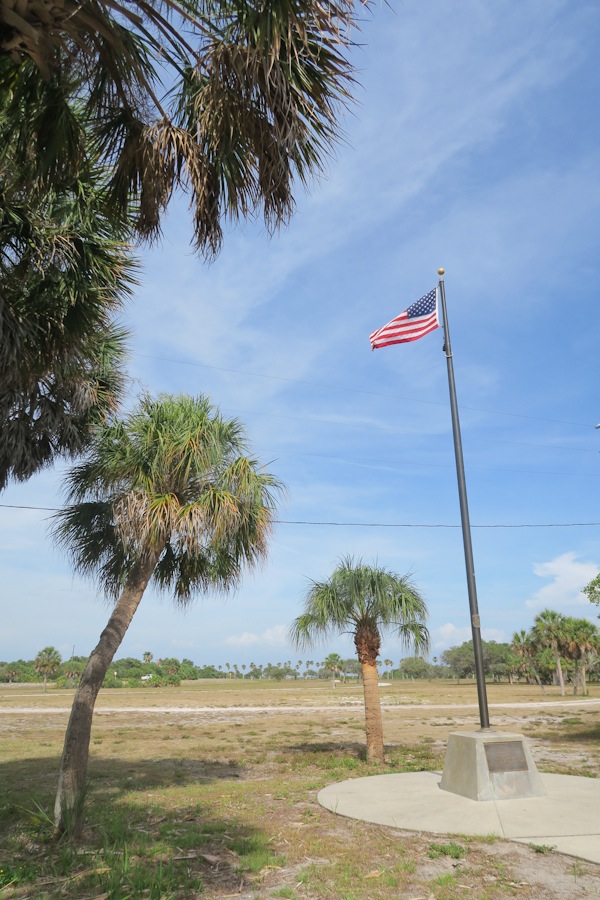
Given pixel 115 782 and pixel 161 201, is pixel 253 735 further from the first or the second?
pixel 161 201

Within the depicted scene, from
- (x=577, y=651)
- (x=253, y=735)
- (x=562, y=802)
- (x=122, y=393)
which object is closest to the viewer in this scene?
(x=562, y=802)

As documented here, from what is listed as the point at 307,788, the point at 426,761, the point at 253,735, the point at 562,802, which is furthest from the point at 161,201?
the point at 253,735

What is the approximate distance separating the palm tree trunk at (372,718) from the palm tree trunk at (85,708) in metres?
6.54

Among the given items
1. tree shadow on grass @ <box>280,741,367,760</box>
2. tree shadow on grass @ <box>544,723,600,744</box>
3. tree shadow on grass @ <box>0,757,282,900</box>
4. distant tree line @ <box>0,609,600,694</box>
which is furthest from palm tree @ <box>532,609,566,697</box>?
tree shadow on grass @ <box>0,757,282,900</box>

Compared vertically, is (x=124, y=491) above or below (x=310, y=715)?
above

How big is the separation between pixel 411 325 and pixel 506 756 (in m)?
7.61

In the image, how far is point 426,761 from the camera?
1450 centimetres

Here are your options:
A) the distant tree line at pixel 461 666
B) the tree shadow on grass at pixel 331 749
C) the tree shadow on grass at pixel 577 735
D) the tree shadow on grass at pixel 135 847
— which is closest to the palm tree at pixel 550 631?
the distant tree line at pixel 461 666

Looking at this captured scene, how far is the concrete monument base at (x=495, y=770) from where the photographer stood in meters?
9.04

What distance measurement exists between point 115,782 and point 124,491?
5.96 meters

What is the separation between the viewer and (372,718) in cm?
1452

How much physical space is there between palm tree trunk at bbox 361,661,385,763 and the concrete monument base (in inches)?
192

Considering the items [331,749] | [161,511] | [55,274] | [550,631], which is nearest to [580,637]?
[550,631]

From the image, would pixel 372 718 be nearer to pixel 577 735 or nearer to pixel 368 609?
pixel 368 609
